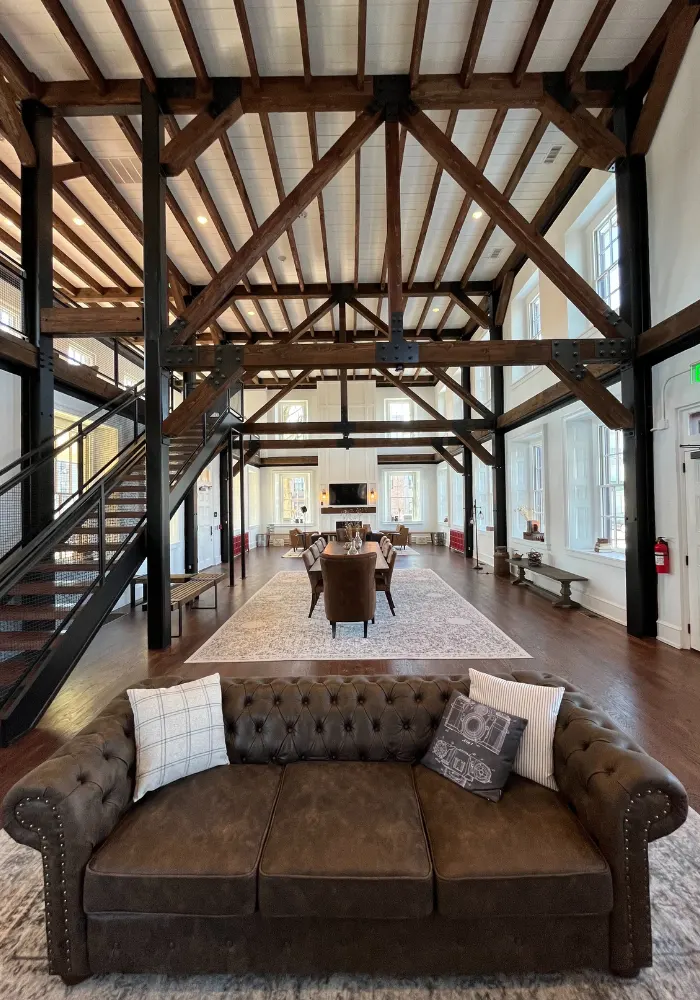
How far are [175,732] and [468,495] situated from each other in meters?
11.0

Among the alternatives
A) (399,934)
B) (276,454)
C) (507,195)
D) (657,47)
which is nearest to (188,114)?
(507,195)

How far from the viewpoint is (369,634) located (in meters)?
5.30

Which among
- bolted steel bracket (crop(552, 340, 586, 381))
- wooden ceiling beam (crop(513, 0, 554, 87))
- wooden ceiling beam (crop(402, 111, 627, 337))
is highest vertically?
wooden ceiling beam (crop(513, 0, 554, 87))

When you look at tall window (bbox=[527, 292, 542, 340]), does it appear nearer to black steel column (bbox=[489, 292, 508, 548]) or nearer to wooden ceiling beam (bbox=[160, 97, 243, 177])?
black steel column (bbox=[489, 292, 508, 548])

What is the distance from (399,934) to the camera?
143 centimetres

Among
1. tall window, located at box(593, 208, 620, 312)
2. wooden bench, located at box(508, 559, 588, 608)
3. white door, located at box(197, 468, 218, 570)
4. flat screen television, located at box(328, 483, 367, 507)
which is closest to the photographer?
tall window, located at box(593, 208, 620, 312)

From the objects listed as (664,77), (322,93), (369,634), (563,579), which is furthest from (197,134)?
(563,579)

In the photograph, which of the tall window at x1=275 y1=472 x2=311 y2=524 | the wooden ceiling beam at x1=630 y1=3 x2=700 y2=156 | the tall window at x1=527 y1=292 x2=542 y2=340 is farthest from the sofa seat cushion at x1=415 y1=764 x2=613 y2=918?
the tall window at x1=275 y1=472 x2=311 y2=524

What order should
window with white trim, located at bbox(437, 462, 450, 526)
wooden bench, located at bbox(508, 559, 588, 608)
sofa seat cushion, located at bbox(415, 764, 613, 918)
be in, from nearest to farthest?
sofa seat cushion, located at bbox(415, 764, 613, 918) → wooden bench, located at bbox(508, 559, 588, 608) → window with white trim, located at bbox(437, 462, 450, 526)

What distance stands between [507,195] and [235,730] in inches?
299

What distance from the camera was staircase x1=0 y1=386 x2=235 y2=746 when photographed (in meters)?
3.30

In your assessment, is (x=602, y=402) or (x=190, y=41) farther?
(x=602, y=402)

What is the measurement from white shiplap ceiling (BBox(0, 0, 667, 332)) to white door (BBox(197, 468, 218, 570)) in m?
4.42

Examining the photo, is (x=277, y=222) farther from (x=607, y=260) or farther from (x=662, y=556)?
(x=662, y=556)
